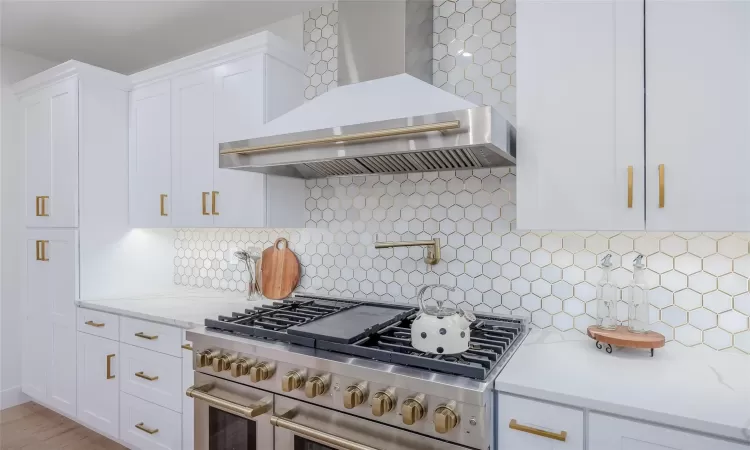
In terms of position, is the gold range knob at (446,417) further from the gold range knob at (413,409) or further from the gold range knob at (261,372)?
the gold range knob at (261,372)

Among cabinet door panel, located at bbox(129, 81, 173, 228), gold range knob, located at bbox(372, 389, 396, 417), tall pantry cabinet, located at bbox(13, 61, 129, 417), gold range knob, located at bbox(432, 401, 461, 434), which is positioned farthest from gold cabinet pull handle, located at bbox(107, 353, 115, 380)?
gold range knob, located at bbox(432, 401, 461, 434)

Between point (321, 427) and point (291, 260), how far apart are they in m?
1.19

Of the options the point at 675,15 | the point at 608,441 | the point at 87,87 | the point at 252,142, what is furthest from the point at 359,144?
the point at 87,87

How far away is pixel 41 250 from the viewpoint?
107 inches

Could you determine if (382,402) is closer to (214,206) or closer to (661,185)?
(661,185)

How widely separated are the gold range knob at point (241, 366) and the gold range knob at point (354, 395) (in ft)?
1.47

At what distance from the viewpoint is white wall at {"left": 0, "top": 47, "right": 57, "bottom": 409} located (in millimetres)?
2902

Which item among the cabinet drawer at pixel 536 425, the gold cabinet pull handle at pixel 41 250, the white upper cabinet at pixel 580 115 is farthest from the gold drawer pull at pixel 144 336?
the white upper cabinet at pixel 580 115

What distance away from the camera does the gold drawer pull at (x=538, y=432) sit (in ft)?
3.53

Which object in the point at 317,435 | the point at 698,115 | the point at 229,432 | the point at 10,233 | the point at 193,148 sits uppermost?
the point at 193,148

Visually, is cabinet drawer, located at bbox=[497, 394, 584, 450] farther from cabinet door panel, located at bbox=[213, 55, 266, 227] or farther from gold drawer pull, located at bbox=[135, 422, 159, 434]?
gold drawer pull, located at bbox=[135, 422, 159, 434]

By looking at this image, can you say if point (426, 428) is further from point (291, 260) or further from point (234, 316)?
point (291, 260)

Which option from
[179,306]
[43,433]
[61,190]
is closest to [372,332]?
[179,306]

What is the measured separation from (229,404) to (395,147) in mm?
Answer: 1169
